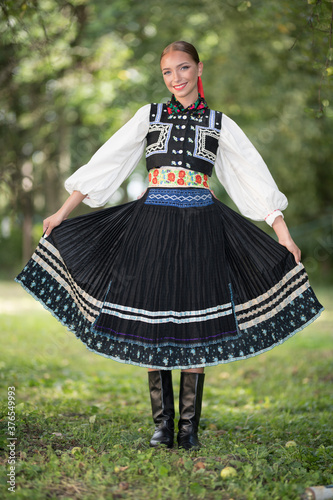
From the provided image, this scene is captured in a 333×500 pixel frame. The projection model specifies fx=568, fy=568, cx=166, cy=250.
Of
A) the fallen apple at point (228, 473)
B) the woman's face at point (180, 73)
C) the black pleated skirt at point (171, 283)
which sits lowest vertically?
the fallen apple at point (228, 473)

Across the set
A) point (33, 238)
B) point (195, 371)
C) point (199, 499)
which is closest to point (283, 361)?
point (195, 371)

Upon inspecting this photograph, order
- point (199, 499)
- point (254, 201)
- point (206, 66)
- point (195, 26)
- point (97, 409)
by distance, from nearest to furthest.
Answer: point (199, 499), point (254, 201), point (97, 409), point (195, 26), point (206, 66)

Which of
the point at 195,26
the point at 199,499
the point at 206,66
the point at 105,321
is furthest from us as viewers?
the point at 206,66

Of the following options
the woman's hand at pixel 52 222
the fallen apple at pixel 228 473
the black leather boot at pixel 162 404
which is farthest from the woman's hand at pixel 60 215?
the fallen apple at pixel 228 473

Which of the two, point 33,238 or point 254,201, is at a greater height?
point 33,238

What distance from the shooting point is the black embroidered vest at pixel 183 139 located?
11.0 ft

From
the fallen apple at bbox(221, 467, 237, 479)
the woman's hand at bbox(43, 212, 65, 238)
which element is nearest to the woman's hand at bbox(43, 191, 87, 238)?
the woman's hand at bbox(43, 212, 65, 238)

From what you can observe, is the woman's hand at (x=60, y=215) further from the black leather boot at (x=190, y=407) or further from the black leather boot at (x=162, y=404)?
the black leather boot at (x=190, y=407)

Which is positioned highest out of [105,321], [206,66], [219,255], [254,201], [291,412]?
[206,66]

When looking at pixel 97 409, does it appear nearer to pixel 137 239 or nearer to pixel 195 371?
pixel 195 371

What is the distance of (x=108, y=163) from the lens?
345cm

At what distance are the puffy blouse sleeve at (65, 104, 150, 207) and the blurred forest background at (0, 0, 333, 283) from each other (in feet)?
7.89

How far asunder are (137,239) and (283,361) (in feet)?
14.1

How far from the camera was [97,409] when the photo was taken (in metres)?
A: 4.24
